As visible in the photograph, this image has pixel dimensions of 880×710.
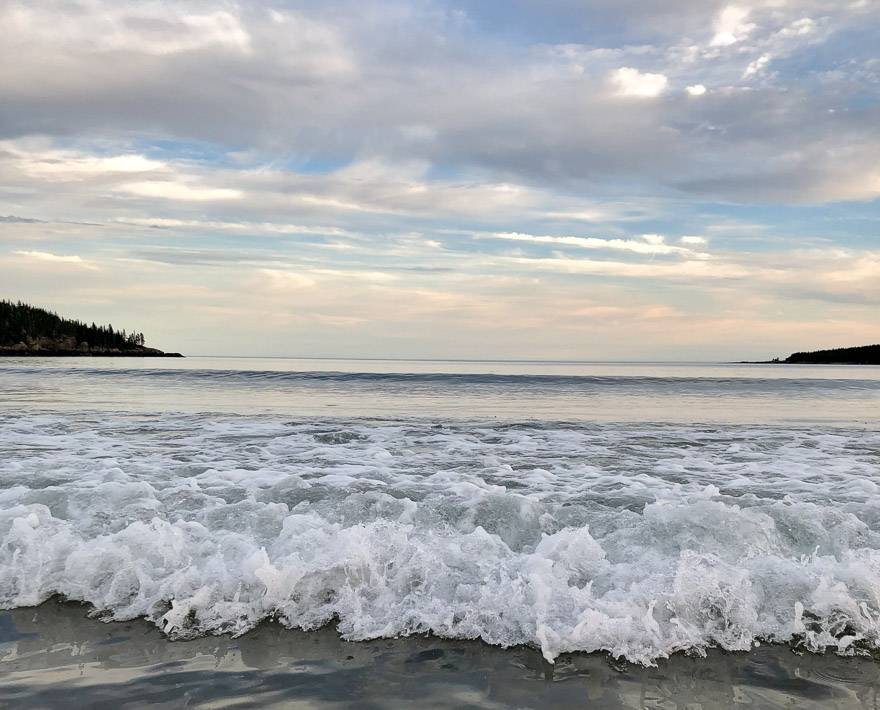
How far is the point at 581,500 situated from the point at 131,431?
385 inches

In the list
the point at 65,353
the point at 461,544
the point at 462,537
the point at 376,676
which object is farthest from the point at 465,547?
the point at 65,353

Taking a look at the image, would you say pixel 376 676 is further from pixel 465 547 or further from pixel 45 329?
pixel 45 329

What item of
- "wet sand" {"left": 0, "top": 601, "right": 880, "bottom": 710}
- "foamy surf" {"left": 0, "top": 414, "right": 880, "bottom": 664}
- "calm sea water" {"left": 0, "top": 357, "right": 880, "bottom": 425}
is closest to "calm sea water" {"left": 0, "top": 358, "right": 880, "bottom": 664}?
"foamy surf" {"left": 0, "top": 414, "right": 880, "bottom": 664}

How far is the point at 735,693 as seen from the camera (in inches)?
143

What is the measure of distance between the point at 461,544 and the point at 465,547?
7 centimetres

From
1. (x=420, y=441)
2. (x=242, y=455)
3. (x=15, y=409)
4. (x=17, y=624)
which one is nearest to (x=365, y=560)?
(x=17, y=624)

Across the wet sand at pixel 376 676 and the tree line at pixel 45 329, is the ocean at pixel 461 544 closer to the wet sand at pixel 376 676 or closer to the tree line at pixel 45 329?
the wet sand at pixel 376 676

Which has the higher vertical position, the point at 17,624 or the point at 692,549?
the point at 692,549

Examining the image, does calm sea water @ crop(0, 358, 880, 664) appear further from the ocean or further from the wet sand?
the wet sand

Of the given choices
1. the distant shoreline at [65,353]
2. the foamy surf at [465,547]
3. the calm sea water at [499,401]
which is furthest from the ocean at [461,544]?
the distant shoreline at [65,353]

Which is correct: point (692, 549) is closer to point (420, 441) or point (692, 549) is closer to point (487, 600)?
point (487, 600)

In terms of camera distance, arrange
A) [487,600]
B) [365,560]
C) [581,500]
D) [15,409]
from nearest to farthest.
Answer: [487,600] < [365,560] < [581,500] < [15,409]

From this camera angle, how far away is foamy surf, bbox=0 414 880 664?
4.45 m

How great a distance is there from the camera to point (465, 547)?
5.49m
